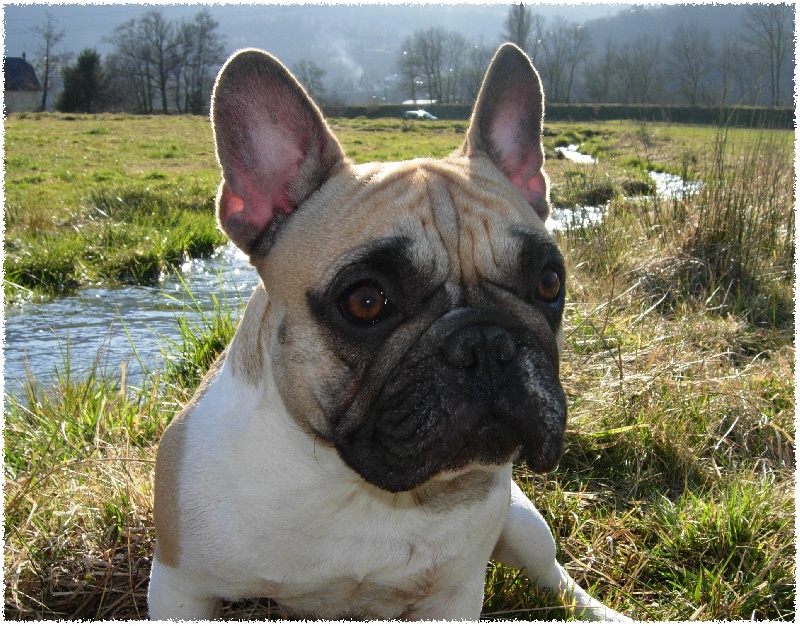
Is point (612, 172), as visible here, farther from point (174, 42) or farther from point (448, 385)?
point (174, 42)

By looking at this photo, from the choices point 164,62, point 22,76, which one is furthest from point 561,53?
point 164,62

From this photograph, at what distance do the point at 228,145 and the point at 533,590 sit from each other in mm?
1817

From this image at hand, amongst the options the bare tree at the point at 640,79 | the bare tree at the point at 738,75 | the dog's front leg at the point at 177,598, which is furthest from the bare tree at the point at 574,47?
the dog's front leg at the point at 177,598

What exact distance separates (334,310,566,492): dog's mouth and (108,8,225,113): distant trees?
29.0 metres

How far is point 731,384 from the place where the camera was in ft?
12.9

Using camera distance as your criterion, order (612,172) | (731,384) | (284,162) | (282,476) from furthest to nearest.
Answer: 1. (612,172)
2. (731,384)
3. (284,162)
4. (282,476)

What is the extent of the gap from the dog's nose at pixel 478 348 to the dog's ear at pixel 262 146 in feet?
2.51

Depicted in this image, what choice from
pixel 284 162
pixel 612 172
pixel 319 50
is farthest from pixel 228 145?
pixel 319 50

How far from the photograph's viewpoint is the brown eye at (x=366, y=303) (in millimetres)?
1880

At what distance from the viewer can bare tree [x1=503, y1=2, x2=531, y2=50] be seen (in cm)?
620

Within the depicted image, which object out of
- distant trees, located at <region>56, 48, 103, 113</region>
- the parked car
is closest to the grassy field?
the parked car

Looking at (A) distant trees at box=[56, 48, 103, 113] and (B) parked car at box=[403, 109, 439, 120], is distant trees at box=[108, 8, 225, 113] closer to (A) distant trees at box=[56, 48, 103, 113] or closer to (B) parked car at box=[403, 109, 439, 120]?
(A) distant trees at box=[56, 48, 103, 113]

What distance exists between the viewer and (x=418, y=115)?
72.3ft

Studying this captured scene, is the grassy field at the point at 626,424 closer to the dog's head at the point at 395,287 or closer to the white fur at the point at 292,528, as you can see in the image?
the white fur at the point at 292,528
